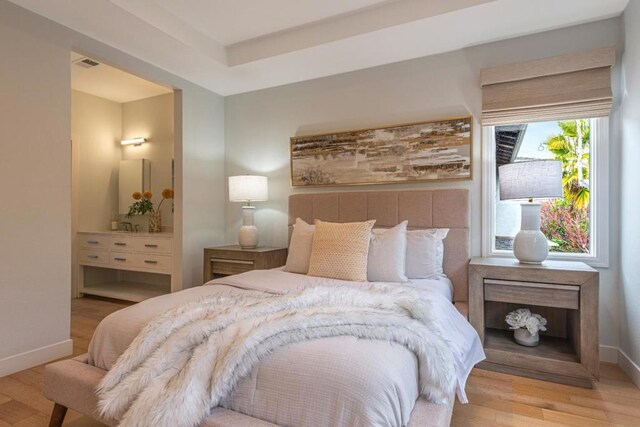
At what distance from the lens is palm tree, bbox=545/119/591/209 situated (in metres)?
2.71

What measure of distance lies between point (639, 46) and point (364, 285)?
2283mm

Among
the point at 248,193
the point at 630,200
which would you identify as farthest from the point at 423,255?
the point at 248,193

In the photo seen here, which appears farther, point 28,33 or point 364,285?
point 28,33

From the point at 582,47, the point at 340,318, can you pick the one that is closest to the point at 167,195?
the point at 340,318

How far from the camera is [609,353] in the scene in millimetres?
2559

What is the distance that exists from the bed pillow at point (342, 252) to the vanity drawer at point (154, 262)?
2000 millimetres

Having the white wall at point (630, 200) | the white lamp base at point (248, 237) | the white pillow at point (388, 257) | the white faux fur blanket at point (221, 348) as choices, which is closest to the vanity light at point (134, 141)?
the white lamp base at point (248, 237)

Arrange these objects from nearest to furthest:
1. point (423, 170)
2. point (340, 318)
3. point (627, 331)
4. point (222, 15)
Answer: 1. point (340, 318)
2. point (627, 331)
3. point (222, 15)
4. point (423, 170)

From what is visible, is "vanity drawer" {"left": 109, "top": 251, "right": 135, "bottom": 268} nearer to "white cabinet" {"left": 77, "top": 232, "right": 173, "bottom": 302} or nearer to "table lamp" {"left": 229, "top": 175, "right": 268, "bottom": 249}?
"white cabinet" {"left": 77, "top": 232, "right": 173, "bottom": 302}

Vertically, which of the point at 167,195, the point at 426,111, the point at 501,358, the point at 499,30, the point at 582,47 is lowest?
the point at 501,358

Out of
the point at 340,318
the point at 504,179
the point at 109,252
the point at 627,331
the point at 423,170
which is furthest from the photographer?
the point at 109,252

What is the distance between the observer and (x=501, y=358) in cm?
243

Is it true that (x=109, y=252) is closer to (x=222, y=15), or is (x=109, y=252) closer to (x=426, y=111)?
(x=222, y=15)

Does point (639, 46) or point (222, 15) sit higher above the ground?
point (222, 15)
